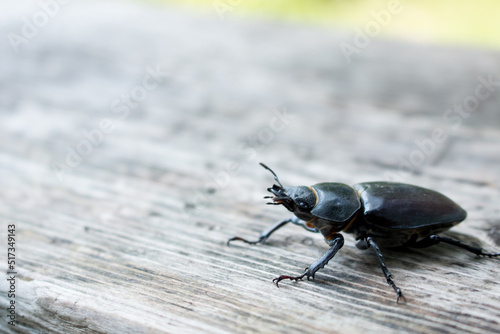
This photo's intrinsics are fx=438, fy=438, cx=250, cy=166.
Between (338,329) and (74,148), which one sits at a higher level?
(338,329)

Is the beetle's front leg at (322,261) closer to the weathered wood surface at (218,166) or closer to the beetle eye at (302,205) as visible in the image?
the weathered wood surface at (218,166)

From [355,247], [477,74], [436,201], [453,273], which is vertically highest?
[477,74]

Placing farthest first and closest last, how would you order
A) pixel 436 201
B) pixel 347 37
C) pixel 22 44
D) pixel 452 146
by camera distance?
pixel 347 37
pixel 22 44
pixel 452 146
pixel 436 201

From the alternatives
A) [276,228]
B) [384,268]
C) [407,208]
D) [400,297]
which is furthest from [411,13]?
[400,297]

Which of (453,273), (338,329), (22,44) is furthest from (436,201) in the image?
(22,44)

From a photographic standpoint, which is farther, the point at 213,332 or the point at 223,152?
the point at 223,152

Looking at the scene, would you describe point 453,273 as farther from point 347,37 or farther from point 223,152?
point 347,37
